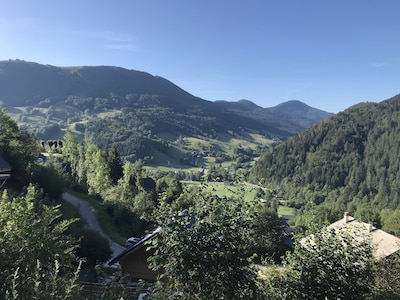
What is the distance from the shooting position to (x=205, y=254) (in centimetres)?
558

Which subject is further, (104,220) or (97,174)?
(97,174)

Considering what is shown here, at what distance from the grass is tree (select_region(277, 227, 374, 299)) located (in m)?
31.5

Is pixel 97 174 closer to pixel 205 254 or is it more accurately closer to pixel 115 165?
pixel 115 165

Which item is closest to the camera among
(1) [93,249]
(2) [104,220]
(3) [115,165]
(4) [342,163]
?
(1) [93,249]

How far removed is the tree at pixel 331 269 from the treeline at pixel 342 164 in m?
135

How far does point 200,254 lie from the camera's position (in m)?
5.61

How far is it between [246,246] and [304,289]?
177 cm

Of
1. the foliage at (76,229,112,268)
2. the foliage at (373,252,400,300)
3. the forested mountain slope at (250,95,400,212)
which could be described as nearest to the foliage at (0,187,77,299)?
the foliage at (373,252,400,300)

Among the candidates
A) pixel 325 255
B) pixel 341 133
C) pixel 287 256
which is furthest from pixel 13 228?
pixel 341 133

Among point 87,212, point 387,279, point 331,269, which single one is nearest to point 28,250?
point 331,269

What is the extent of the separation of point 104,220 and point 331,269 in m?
37.1

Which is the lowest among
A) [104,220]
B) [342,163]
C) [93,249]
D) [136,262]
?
Answer: [342,163]

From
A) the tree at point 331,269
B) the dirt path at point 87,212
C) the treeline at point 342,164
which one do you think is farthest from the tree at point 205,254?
the treeline at point 342,164

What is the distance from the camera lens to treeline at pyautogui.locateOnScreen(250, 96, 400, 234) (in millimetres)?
148500
